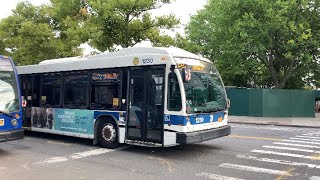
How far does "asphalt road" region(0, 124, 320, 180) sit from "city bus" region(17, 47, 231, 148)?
0.56 metres

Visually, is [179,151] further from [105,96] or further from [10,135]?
[10,135]

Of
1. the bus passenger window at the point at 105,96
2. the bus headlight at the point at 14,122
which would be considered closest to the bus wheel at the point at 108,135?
the bus passenger window at the point at 105,96

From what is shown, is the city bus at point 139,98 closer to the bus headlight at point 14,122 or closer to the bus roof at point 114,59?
the bus roof at point 114,59

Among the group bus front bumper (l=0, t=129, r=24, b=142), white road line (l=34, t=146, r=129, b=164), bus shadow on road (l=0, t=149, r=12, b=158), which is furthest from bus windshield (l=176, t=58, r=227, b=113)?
bus shadow on road (l=0, t=149, r=12, b=158)

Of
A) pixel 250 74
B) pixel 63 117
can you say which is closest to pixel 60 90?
pixel 63 117

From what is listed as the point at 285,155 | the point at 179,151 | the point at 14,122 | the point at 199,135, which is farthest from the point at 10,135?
the point at 285,155

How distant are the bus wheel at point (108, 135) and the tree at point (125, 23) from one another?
45.0 ft

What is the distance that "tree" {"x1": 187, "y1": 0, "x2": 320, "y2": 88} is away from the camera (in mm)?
27938

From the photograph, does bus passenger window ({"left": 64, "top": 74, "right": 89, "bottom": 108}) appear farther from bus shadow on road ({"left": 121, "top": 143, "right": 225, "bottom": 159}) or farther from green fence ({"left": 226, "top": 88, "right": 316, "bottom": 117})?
green fence ({"left": 226, "top": 88, "right": 316, "bottom": 117})

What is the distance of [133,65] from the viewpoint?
1080 centimetres

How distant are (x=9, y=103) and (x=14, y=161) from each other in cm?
182

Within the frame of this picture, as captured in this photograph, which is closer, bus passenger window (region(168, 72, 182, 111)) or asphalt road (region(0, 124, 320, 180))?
asphalt road (region(0, 124, 320, 180))

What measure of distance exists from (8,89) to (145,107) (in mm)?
3823

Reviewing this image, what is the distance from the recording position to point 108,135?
11.3 m
